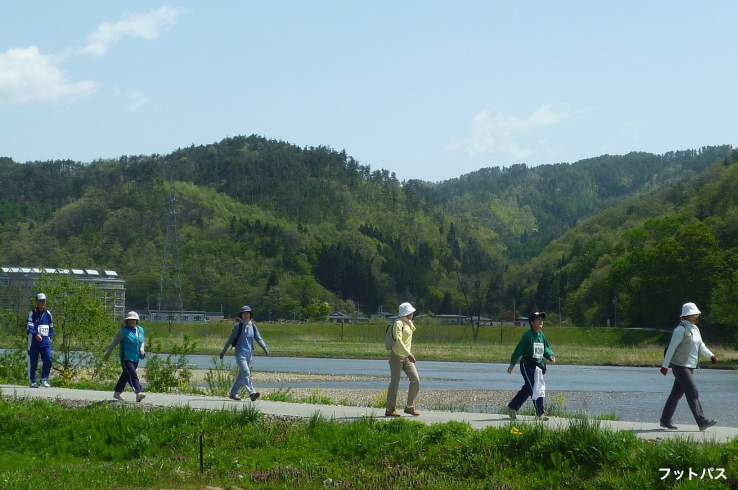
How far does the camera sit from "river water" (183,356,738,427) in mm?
26422

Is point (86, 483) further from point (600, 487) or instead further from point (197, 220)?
point (197, 220)

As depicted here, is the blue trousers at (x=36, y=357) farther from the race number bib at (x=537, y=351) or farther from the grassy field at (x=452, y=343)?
the grassy field at (x=452, y=343)

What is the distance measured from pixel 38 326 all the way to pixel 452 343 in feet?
231

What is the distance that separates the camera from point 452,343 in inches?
3501

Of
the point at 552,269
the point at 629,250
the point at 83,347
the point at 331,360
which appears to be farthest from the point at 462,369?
the point at 552,269

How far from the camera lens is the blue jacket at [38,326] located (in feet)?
68.1

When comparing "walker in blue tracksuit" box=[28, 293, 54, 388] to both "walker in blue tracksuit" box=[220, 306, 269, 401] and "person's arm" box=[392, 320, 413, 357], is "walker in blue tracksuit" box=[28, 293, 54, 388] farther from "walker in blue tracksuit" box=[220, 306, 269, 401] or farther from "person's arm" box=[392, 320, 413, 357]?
"person's arm" box=[392, 320, 413, 357]

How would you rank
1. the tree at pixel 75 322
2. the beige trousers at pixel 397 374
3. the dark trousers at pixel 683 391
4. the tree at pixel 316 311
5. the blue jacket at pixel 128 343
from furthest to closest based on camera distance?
the tree at pixel 316 311 → the tree at pixel 75 322 → the blue jacket at pixel 128 343 → the beige trousers at pixel 397 374 → the dark trousers at pixel 683 391

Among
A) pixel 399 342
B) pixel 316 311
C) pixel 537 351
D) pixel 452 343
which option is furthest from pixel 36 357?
pixel 316 311

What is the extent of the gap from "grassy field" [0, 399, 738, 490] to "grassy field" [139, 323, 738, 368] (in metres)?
47.7

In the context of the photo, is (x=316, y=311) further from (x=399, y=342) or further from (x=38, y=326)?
(x=399, y=342)

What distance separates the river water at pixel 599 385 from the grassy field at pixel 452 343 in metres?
6.89

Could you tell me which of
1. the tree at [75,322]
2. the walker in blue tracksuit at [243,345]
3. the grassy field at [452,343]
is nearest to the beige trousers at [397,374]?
the walker in blue tracksuit at [243,345]

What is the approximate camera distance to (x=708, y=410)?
27.0 metres
